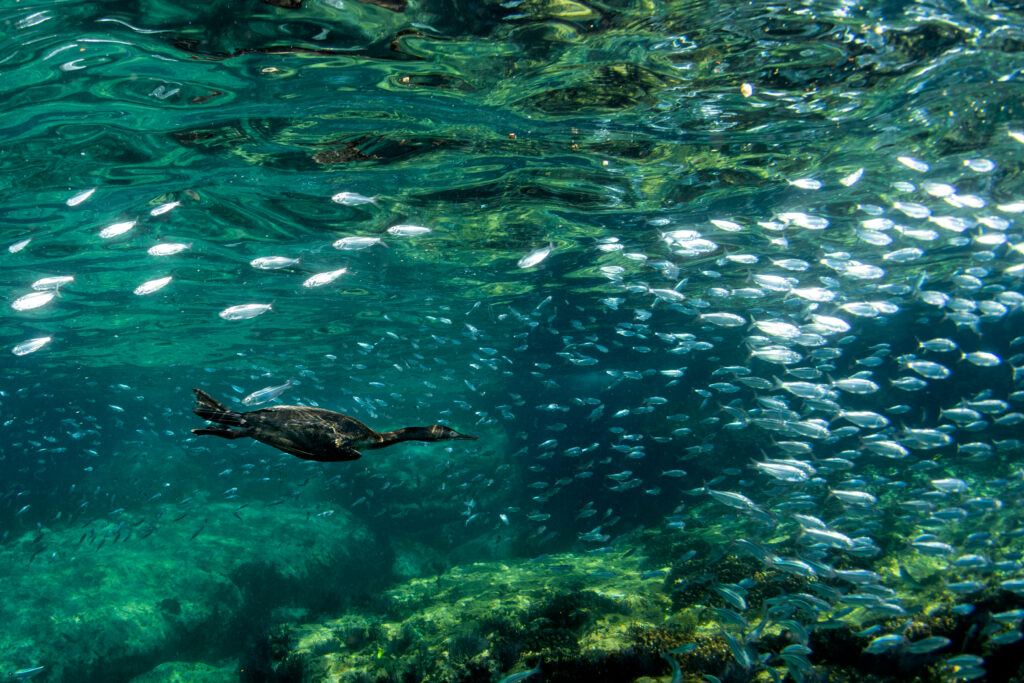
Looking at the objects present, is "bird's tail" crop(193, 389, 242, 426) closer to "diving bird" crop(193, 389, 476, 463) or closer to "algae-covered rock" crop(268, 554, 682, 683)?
"diving bird" crop(193, 389, 476, 463)

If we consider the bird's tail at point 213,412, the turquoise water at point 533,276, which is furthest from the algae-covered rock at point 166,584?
the bird's tail at point 213,412

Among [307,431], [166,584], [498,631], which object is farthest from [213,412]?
[166,584]

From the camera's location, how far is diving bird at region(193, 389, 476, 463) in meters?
2.25

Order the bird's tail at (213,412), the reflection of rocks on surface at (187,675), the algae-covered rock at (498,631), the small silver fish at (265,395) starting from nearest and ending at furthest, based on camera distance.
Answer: the bird's tail at (213,412)
the small silver fish at (265,395)
the algae-covered rock at (498,631)
the reflection of rocks on surface at (187,675)

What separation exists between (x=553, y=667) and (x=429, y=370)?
37047 mm

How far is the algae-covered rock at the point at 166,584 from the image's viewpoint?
1451 centimetres

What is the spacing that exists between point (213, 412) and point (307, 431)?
0.38 m

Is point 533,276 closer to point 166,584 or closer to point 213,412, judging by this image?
point 166,584

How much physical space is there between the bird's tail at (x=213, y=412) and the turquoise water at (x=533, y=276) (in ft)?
19.2

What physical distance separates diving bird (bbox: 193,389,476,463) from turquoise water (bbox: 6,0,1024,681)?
6.00 meters

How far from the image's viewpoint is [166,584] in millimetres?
17125

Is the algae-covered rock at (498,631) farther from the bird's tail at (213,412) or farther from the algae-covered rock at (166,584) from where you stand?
the bird's tail at (213,412)

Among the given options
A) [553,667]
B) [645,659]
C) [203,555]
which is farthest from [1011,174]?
[203,555]

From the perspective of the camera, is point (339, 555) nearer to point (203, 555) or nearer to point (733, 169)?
point (203, 555)
